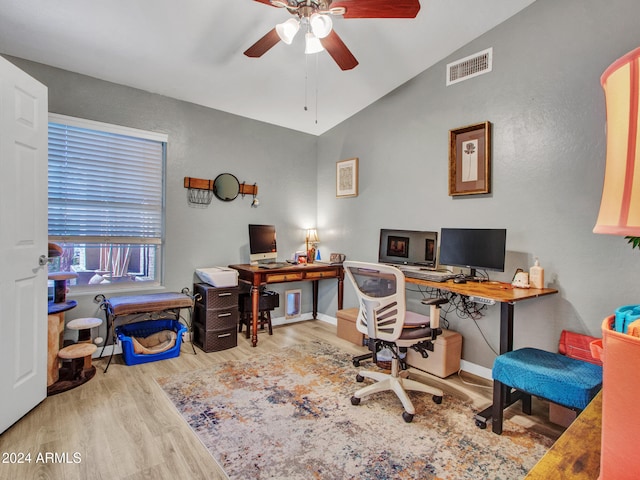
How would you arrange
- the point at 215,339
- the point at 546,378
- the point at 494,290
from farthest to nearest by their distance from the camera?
the point at 215,339 → the point at 494,290 → the point at 546,378

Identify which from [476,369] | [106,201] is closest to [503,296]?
[476,369]

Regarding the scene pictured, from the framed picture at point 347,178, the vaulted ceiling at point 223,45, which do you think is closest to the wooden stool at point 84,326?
the vaulted ceiling at point 223,45

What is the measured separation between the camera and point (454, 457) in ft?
6.09

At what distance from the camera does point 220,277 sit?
343 centimetres

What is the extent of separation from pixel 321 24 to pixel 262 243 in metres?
2.54

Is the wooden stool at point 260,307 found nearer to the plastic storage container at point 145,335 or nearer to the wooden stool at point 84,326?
the plastic storage container at point 145,335

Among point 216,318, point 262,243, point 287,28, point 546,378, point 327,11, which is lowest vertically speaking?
point 216,318

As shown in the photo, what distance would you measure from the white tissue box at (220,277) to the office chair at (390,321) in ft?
5.12

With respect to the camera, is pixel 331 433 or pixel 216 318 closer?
pixel 331 433

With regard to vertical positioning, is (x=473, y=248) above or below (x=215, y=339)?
above

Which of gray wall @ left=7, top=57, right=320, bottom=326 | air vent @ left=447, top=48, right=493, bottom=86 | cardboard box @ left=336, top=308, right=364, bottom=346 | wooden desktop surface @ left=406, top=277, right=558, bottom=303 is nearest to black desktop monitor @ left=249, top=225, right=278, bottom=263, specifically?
gray wall @ left=7, top=57, right=320, bottom=326

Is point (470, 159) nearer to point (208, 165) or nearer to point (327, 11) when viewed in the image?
point (327, 11)

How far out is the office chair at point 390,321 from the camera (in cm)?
224

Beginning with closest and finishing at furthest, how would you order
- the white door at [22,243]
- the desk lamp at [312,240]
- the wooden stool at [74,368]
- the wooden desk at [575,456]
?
1. the wooden desk at [575,456]
2. the white door at [22,243]
3. the wooden stool at [74,368]
4. the desk lamp at [312,240]
